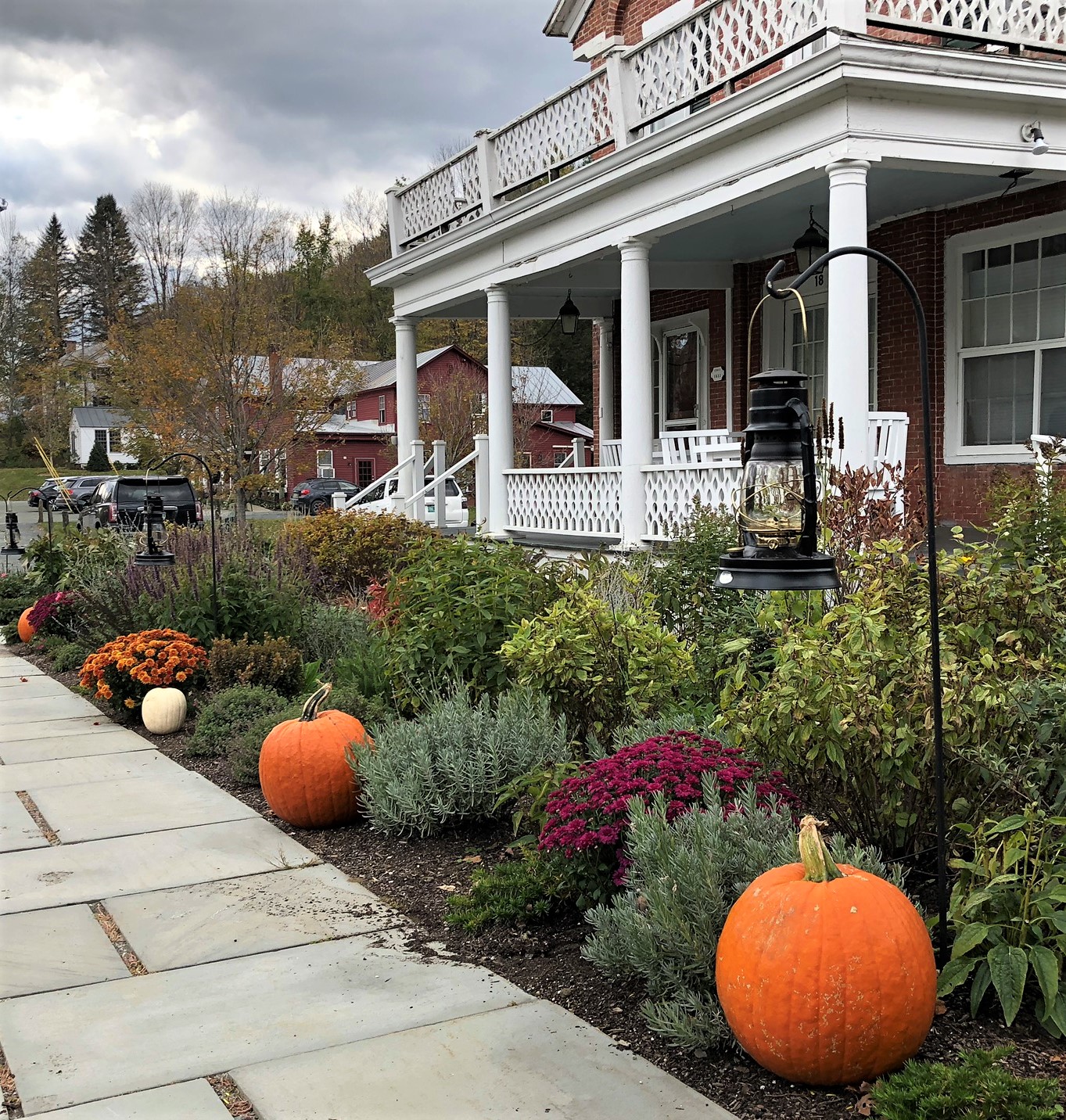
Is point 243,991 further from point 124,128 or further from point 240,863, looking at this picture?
point 124,128

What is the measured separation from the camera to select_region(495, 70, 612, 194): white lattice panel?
1127 cm

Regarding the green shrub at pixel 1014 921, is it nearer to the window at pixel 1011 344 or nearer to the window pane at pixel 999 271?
the window at pixel 1011 344

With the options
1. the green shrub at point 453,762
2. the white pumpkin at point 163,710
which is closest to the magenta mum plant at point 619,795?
the green shrub at point 453,762

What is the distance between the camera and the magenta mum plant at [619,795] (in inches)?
155

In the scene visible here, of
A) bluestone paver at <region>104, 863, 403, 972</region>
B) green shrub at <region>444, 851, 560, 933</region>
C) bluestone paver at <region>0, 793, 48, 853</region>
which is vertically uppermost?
green shrub at <region>444, 851, 560, 933</region>

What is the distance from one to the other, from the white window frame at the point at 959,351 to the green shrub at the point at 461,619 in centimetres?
601

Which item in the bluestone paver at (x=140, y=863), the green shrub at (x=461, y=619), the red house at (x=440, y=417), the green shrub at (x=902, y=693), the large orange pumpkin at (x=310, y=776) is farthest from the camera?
the red house at (x=440, y=417)

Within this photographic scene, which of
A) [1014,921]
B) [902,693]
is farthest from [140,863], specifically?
[1014,921]

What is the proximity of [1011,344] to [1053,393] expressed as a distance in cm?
63

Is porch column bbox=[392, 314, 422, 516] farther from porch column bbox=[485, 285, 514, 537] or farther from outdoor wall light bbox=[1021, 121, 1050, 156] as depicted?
outdoor wall light bbox=[1021, 121, 1050, 156]

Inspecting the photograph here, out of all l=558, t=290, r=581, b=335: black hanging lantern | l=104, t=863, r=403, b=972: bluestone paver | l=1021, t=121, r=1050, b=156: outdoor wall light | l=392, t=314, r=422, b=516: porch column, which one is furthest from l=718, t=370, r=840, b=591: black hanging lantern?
l=392, t=314, r=422, b=516: porch column

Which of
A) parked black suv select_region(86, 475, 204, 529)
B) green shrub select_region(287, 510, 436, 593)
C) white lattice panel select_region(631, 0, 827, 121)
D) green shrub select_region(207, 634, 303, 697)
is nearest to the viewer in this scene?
green shrub select_region(207, 634, 303, 697)

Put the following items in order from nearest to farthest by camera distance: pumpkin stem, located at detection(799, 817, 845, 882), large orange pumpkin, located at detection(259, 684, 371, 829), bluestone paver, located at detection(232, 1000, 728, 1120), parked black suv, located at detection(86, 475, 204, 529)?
bluestone paver, located at detection(232, 1000, 728, 1120)
pumpkin stem, located at detection(799, 817, 845, 882)
large orange pumpkin, located at detection(259, 684, 371, 829)
parked black suv, located at detection(86, 475, 204, 529)

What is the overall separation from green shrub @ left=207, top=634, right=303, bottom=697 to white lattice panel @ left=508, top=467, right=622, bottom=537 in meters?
4.26
